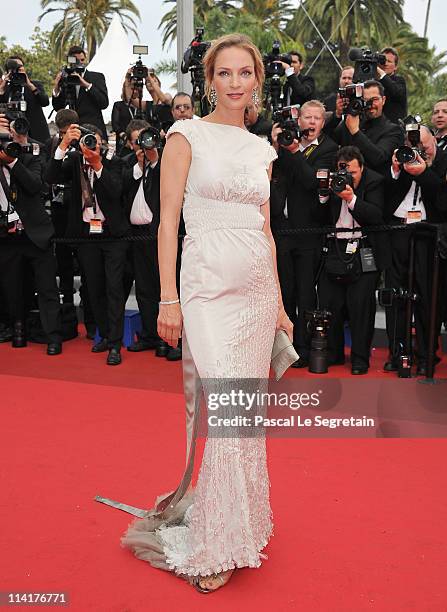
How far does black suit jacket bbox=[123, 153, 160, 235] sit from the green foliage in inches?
1049

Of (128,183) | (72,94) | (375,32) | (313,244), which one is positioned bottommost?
(313,244)

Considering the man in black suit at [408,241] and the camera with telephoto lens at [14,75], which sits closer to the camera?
the man in black suit at [408,241]

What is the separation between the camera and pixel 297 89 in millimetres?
6242

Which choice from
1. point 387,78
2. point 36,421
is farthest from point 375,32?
point 36,421

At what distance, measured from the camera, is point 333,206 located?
517cm

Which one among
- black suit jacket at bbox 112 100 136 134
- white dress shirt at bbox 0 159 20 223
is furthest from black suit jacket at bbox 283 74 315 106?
white dress shirt at bbox 0 159 20 223

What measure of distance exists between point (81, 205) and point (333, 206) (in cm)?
194

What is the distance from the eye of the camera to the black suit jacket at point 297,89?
6.25m

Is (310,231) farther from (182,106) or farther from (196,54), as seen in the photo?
(196,54)

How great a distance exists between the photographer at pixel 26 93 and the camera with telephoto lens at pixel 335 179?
290 cm

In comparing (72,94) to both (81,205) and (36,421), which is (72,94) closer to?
(81,205)

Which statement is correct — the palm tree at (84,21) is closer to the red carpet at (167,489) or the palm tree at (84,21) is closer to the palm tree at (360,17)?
the palm tree at (360,17)

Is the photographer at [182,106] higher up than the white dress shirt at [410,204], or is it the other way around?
the photographer at [182,106]

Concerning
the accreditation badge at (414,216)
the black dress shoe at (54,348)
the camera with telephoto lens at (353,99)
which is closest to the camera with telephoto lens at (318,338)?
Answer: the accreditation badge at (414,216)
